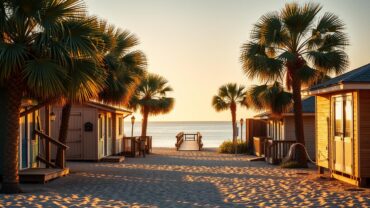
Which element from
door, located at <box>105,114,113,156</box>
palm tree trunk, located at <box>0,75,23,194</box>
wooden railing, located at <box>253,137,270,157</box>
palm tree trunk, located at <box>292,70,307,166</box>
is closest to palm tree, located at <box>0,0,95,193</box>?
palm tree trunk, located at <box>0,75,23,194</box>

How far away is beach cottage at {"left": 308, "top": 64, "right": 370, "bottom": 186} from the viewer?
50.5 ft

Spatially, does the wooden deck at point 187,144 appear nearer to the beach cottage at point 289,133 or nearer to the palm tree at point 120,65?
the beach cottage at point 289,133

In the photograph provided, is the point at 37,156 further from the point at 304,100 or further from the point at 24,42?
the point at 304,100

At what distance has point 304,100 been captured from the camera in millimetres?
30172

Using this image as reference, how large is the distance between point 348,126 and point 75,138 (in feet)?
48.7

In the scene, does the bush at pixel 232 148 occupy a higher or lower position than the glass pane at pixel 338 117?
lower

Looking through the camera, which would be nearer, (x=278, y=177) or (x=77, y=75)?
(x=77, y=75)

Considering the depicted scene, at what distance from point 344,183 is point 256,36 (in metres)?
8.28

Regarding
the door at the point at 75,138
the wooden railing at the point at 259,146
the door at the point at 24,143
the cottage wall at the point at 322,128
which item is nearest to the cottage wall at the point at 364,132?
the cottage wall at the point at 322,128

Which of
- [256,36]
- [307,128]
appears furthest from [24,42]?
[307,128]

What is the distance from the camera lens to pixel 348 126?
1648 centimetres

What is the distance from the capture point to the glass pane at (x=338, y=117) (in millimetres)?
16984

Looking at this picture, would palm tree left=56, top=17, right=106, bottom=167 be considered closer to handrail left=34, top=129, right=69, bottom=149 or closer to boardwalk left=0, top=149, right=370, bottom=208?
boardwalk left=0, top=149, right=370, bottom=208

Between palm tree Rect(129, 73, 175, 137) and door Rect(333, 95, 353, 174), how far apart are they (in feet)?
79.9
